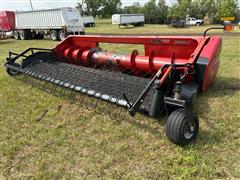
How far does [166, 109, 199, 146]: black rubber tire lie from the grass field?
0.34ft

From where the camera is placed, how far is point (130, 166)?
262 centimetres

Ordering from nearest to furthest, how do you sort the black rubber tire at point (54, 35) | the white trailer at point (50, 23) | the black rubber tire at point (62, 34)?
1. the black rubber tire at point (62, 34)
2. the white trailer at point (50, 23)
3. the black rubber tire at point (54, 35)

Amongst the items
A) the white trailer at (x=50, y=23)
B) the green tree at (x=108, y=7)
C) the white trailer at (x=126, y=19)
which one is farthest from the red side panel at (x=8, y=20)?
the green tree at (x=108, y=7)

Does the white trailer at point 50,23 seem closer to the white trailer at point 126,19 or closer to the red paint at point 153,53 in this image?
the red paint at point 153,53

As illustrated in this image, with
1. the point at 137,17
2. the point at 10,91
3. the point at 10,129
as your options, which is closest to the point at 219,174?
the point at 10,129

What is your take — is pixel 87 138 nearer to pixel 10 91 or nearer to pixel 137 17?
pixel 10 91

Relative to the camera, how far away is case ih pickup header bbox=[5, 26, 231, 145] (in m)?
2.89

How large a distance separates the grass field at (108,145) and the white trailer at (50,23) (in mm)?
16066

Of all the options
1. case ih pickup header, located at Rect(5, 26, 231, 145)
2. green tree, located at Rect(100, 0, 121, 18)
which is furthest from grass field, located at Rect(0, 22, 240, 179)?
green tree, located at Rect(100, 0, 121, 18)

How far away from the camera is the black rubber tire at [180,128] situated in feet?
8.85

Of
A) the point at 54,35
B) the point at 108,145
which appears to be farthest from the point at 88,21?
the point at 108,145

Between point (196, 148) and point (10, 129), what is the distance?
8.00 ft

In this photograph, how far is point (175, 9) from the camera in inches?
2184

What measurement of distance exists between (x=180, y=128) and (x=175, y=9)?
56.9m
